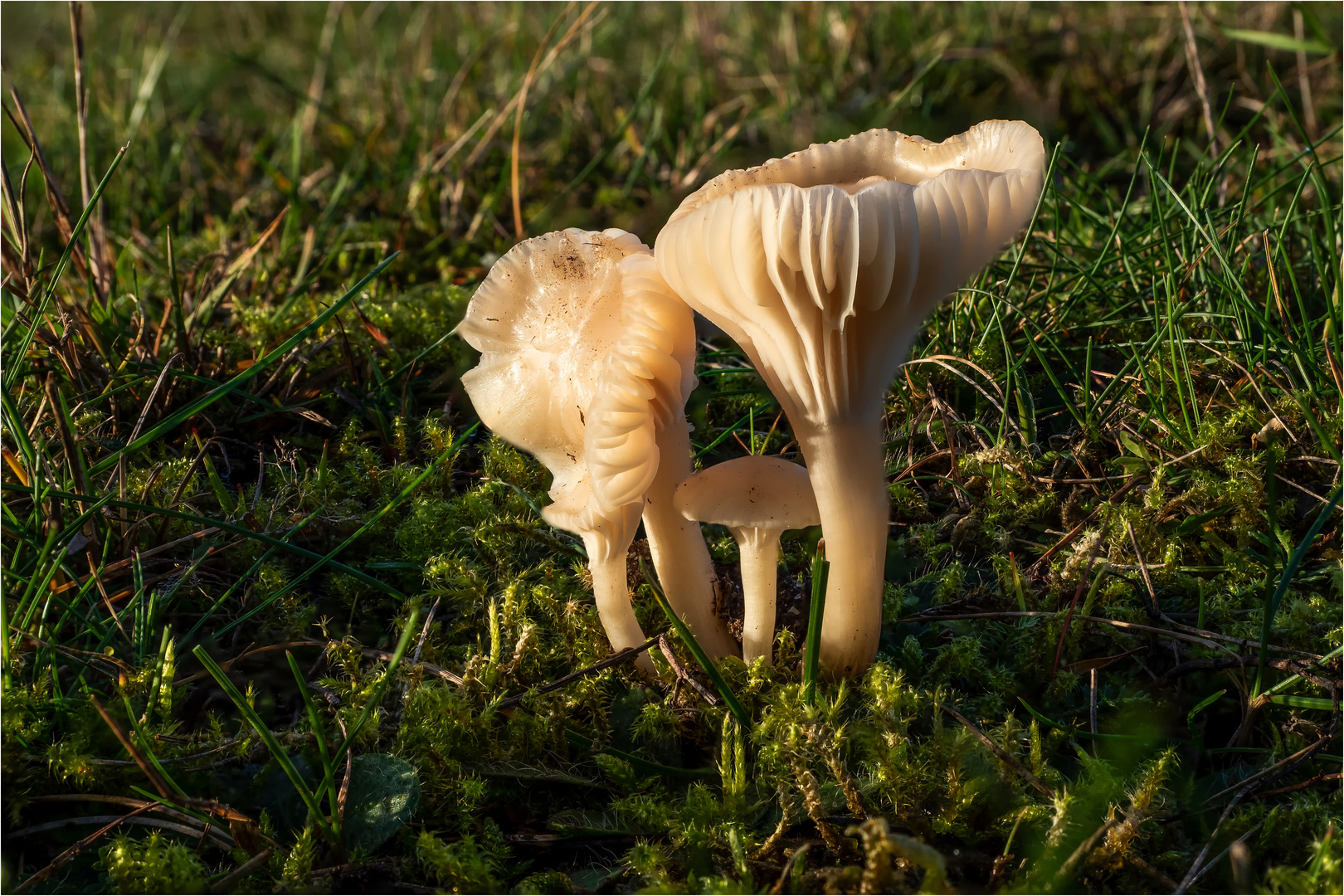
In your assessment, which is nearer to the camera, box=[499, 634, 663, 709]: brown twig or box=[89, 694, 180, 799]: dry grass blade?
box=[89, 694, 180, 799]: dry grass blade

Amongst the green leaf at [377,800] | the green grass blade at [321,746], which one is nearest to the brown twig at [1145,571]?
the green leaf at [377,800]

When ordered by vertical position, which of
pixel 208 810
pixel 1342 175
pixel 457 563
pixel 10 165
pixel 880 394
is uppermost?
pixel 10 165

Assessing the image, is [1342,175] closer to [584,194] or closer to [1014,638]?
[1014,638]

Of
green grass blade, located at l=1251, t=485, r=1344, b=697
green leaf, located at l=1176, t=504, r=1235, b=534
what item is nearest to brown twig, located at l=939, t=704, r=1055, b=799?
green grass blade, located at l=1251, t=485, r=1344, b=697

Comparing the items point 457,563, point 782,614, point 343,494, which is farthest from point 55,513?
point 782,614

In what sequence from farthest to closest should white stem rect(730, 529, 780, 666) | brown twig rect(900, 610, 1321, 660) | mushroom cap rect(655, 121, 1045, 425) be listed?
brown twig rect(900, 610, 1321, 660) < white stem rect(730, 529, 780, 666) < mushroom cap rect(655, 121, 1045, 425)

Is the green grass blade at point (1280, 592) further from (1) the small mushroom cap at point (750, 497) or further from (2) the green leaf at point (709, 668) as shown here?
(2) the green leaf at point (709, 668)

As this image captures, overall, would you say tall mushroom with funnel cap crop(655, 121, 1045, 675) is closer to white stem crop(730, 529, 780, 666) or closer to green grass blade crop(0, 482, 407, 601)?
white stem crop(730, 529, 780, 666)
